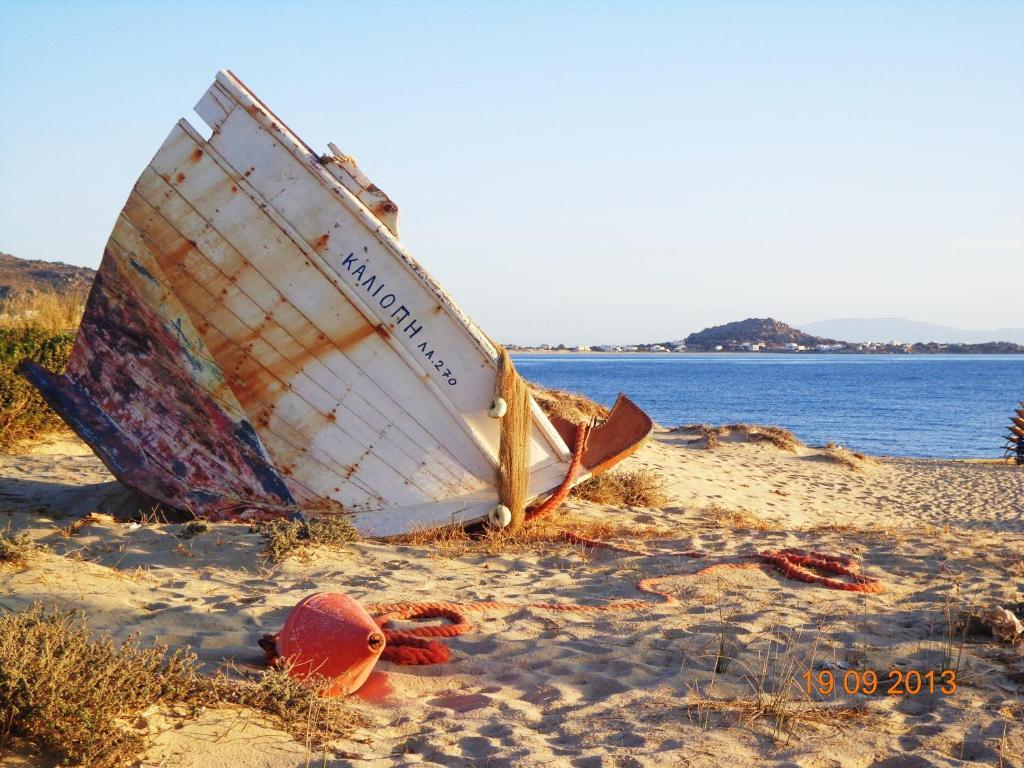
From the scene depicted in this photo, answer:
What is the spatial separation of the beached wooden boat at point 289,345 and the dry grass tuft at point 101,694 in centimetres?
284

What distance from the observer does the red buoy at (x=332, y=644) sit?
349cm

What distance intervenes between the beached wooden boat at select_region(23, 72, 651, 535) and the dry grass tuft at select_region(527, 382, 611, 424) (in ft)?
25.4

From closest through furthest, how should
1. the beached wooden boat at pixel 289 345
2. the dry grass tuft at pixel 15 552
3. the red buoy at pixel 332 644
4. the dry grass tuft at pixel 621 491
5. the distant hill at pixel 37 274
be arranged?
1. the red buoy at pixel 332 644
2. the dry grass tuft at pixel 15 552
3. the beached wooden boat at pixel 289 345
4. the dry grass tuft at pixel 621 491
5. the distant hill at pixel 37 274

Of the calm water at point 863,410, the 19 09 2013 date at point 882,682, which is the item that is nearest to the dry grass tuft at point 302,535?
the 19 09 2013 date at point 882,682

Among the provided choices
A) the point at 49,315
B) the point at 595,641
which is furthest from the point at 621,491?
the point at 49,315

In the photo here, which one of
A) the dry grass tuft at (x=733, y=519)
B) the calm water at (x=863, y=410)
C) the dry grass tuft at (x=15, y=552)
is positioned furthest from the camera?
the calm water at (x=863, y=410)

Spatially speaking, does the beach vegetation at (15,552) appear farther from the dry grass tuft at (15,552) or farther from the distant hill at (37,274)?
the distant hill at (37,274)

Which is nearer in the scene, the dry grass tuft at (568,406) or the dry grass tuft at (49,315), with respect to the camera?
the dry grass tuft at (49,315)

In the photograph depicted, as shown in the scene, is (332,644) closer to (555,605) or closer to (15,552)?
(555,605)

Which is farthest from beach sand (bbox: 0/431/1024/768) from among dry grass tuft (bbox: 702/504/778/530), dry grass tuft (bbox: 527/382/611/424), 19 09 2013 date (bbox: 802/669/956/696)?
dry grass tuft (bbox: 527/382/611/424)

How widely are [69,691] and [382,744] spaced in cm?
106

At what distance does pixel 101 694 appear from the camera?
110 inches

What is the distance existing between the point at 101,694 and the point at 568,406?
13.0 meters

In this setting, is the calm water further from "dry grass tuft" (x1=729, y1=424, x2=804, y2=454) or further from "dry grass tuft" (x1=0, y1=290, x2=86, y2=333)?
"dry grass tuft" (x1=0, y1=290, x2=86, y2=333)
